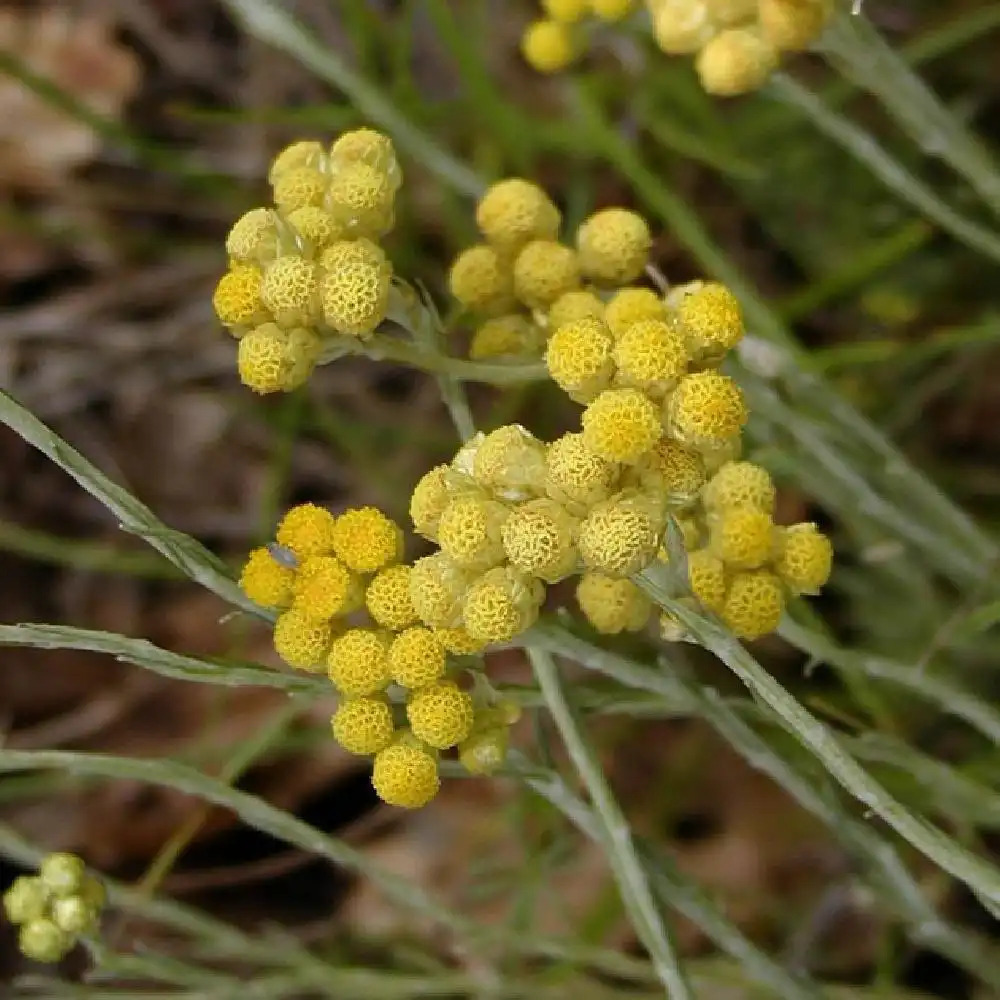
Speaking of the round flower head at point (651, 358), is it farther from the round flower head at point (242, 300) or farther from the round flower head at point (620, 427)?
the round flower head at point (242, 300)

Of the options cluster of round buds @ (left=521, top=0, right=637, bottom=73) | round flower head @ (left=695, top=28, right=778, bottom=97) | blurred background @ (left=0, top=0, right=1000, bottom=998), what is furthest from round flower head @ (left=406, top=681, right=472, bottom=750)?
blurred background @ (left=0, top=0, right=1000, bottom=998)

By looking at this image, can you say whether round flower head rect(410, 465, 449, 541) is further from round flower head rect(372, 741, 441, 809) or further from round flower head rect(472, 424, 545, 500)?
round flower head rect(372, 741, 441, 809)

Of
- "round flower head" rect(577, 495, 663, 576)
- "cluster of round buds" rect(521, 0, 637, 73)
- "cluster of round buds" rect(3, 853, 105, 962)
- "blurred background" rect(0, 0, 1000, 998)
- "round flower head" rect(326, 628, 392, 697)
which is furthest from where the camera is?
"blurred background" rect(0, 0, 1000, 998)

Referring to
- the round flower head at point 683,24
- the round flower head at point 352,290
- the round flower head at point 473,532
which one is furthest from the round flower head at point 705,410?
the round flower head at point 683,24

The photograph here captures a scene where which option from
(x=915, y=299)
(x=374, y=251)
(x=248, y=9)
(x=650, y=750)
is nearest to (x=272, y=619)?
(x=374, y=251)

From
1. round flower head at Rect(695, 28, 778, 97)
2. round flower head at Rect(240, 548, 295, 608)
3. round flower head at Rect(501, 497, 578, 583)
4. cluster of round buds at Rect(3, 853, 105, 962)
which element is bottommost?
cluster of round buds at Rect(3, 853, 105, 962)

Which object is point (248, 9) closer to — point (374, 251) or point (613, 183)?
point (374, 251)

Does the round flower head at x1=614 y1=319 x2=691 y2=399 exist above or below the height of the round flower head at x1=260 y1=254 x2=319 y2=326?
above
